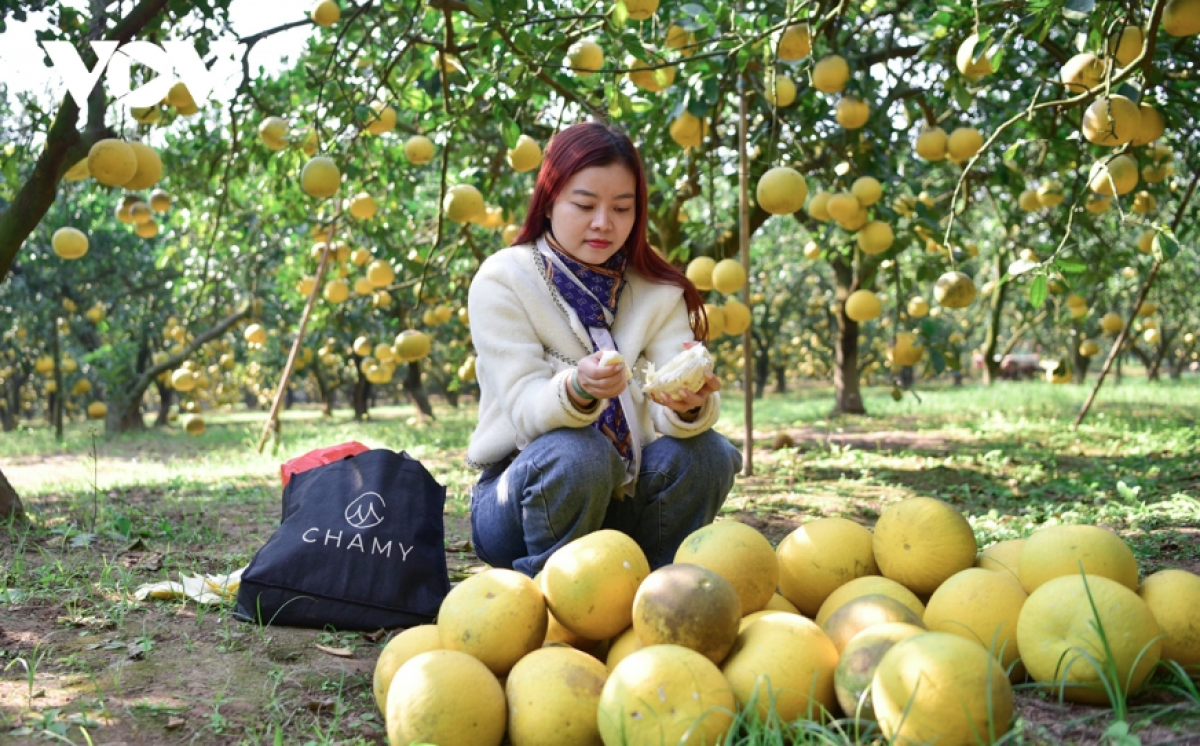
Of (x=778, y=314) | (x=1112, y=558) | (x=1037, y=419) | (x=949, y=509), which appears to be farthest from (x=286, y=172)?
(x=778, y=314)

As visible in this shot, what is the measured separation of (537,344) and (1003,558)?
1261 mm

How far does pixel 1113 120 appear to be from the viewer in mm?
2803

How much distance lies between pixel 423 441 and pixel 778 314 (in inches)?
434

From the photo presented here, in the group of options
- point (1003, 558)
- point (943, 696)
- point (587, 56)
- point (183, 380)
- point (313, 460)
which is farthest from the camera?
point (183, 380)

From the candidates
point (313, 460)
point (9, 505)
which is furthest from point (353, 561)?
point (9, 505)

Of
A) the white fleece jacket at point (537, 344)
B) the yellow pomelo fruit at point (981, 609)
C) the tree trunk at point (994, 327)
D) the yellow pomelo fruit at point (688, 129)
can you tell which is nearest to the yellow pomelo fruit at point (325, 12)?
the yellow pomelo fruit at point (688, 129)

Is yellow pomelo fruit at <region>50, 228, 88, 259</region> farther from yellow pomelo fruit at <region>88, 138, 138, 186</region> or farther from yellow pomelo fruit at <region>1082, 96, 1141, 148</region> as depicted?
yellow pomelo fruit at <region>1082, 96, 1141, 148</region>

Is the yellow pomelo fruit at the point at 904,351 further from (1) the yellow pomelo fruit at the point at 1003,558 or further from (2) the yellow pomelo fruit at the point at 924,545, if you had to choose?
(2) the yellow pomelo fruit at the point at 924,545

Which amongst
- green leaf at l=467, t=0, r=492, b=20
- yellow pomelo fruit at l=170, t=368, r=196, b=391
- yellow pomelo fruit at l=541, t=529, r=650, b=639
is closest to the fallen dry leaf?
yellow pomelo fruit at l=541, t=529, r=650, b=639

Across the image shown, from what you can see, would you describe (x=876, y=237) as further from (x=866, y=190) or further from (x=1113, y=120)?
(x=1113, y=120)

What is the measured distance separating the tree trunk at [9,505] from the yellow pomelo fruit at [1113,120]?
4011 millimetres

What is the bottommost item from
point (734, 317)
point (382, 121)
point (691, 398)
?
point (691, 398)

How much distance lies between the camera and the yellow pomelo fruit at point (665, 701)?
1365 millimetres

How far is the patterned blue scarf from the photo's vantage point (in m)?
2.41
